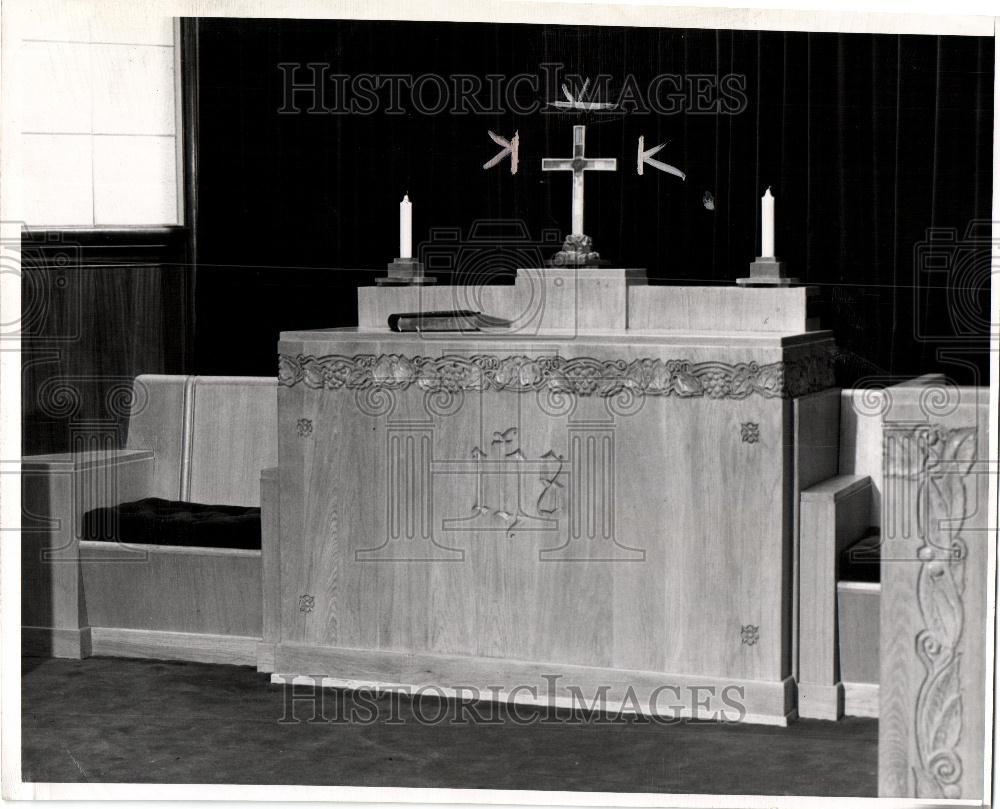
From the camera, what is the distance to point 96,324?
239 inches

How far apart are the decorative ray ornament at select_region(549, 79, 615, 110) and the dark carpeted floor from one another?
6.56ft

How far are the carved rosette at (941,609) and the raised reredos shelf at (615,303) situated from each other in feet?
3.90

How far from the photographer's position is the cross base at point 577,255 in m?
5.08

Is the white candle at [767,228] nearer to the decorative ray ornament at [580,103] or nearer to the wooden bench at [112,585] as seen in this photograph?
the decorative ray ornament at [580,103]

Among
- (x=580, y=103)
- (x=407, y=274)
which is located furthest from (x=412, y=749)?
(x=580, y=103)

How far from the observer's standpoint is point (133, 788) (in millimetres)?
4359

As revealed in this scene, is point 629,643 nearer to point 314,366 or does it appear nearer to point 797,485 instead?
point 797,485

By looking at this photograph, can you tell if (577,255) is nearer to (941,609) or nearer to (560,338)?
(560,338)

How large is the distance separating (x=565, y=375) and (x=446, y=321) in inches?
21.0

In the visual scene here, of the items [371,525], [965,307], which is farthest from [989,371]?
[371,525]

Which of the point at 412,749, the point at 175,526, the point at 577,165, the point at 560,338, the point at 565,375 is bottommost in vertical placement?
the point at 412,749

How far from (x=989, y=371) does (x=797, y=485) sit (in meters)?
0.65

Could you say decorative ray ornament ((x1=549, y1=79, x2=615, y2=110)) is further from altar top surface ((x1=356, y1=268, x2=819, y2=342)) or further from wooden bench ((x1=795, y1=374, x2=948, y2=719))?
wooden bench ((x1=795, y1=374, x2=948, y2=719))

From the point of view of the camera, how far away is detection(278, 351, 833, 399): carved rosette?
460 cm
